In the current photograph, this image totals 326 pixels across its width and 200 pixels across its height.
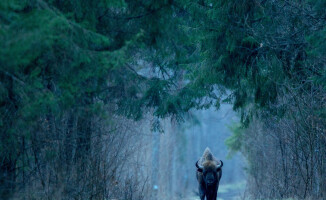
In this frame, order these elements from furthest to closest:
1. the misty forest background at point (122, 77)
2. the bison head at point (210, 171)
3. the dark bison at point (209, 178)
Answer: the dark bison at point (209, 178) < the bison head at point (210, 171) < the misty forest background at point (122, 77)

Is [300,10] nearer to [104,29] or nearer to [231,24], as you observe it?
[231,24]

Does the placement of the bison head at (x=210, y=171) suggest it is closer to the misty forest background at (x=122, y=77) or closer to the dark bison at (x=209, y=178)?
the dark bison at (x=209, y=178)

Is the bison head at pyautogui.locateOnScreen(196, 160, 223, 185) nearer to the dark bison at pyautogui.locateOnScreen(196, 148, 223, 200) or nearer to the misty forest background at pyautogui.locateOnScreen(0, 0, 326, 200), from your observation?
the dark bison at pyautogui.locateOnScreen(196, 148, 223, 200)

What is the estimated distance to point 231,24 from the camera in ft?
38.1

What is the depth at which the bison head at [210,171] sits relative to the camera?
15195 mm

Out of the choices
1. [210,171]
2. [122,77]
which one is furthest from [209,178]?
[122,77]

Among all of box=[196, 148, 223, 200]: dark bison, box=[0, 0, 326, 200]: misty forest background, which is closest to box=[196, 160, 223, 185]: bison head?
box=[196, 148, 223, 200]: dark bison

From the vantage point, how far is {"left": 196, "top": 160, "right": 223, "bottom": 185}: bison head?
1520 cm

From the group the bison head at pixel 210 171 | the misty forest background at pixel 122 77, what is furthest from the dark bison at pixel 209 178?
the misty forest background at pixel 122 77

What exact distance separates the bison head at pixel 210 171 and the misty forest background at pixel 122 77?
78.4 inches

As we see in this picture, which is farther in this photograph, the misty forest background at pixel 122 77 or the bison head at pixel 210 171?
the bison head at pixel 210 171

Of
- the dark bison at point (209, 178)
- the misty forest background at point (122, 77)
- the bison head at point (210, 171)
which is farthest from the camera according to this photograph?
the dark bison at point (209, 178)

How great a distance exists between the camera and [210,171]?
15.6 m

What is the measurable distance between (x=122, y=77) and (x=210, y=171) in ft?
25.6
